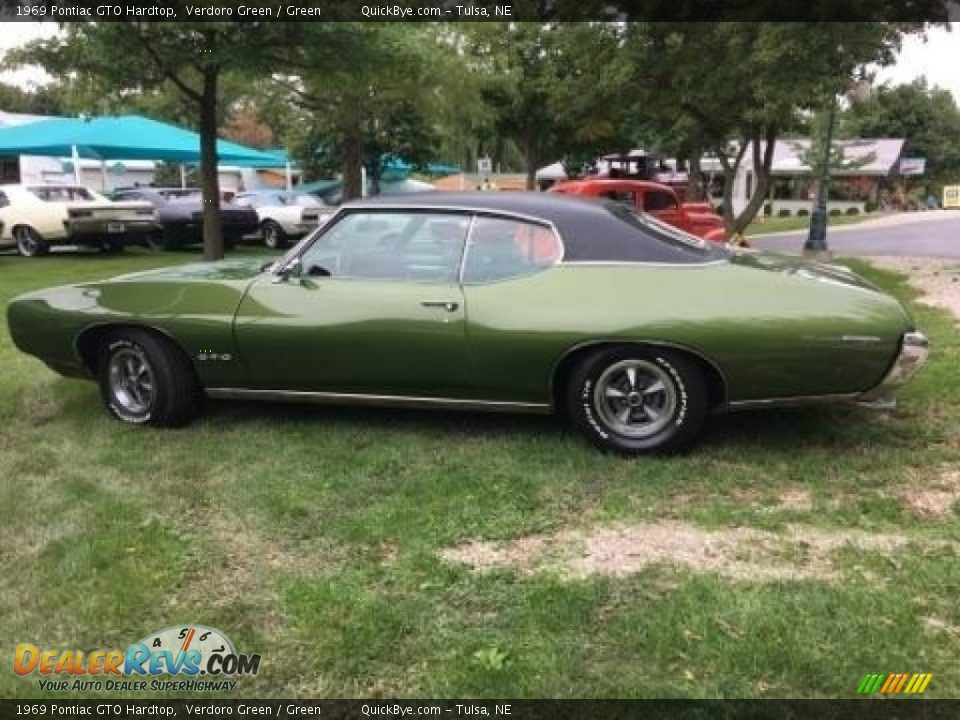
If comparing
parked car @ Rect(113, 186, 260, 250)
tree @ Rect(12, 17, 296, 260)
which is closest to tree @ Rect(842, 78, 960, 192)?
parked car @ Rect(113, 186, 260, 250)

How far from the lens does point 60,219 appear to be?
17.0 meters

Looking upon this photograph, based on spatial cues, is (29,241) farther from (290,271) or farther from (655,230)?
(655,230)

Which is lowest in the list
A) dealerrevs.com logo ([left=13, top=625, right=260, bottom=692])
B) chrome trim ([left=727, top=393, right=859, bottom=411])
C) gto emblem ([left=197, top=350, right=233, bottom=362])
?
dealerrevs.com logo ([left=13, top=625, right=260, bottom=692])

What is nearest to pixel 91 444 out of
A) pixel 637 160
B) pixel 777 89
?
pixel 777 89

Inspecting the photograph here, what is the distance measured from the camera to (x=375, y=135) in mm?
27016

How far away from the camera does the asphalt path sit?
1908 cm

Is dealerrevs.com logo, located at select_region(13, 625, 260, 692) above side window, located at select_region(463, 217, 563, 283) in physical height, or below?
below

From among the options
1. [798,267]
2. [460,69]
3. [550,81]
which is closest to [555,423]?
[798,267]

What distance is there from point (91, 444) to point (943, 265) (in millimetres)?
12672

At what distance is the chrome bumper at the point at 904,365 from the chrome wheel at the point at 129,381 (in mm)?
3715

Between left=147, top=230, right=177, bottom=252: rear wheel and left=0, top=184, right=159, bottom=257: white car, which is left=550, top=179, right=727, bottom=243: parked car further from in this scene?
left=147, top=230, right=177, bottom=252: rear wheel

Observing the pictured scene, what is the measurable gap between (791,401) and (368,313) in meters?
2.07

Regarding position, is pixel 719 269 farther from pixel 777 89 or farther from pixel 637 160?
pixel 637 160

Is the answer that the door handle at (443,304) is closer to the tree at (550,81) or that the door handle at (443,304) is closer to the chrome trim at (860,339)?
the chrome trim at (860,339)
